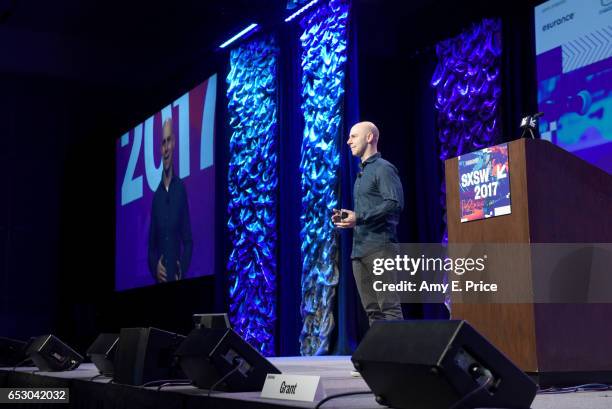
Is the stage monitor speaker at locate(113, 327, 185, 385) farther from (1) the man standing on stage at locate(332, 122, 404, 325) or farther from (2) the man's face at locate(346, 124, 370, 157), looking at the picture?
(2) the man's face at locate(346, 124, 370, 157)

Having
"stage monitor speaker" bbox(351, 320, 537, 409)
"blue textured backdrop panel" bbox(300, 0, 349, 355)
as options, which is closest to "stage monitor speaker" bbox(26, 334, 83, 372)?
"stage monitor speaker" bbox(351, 320, 537, 409)

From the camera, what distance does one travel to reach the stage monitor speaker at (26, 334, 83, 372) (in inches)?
125

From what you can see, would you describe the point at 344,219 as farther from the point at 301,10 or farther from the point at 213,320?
the point at 301,10

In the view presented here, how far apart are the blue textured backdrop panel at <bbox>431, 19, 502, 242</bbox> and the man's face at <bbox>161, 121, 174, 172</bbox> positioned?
3100mm

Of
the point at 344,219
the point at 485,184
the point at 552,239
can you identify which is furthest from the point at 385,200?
the point at 552,239

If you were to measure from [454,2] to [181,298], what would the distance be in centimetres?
397

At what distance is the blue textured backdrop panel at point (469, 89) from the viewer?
17.1 ft

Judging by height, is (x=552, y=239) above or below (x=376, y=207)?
below

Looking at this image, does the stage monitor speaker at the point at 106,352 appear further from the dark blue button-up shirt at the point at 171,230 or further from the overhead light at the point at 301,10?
the dark blue button-up shirt at the point at 171,230

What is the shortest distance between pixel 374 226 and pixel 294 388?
1.58 m

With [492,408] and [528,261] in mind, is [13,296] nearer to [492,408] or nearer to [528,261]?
[528,261]

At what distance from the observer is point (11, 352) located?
12.8ft

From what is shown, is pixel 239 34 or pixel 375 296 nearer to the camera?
pixel 375 296

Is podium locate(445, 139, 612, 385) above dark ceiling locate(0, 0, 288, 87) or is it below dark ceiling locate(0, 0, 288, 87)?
below
